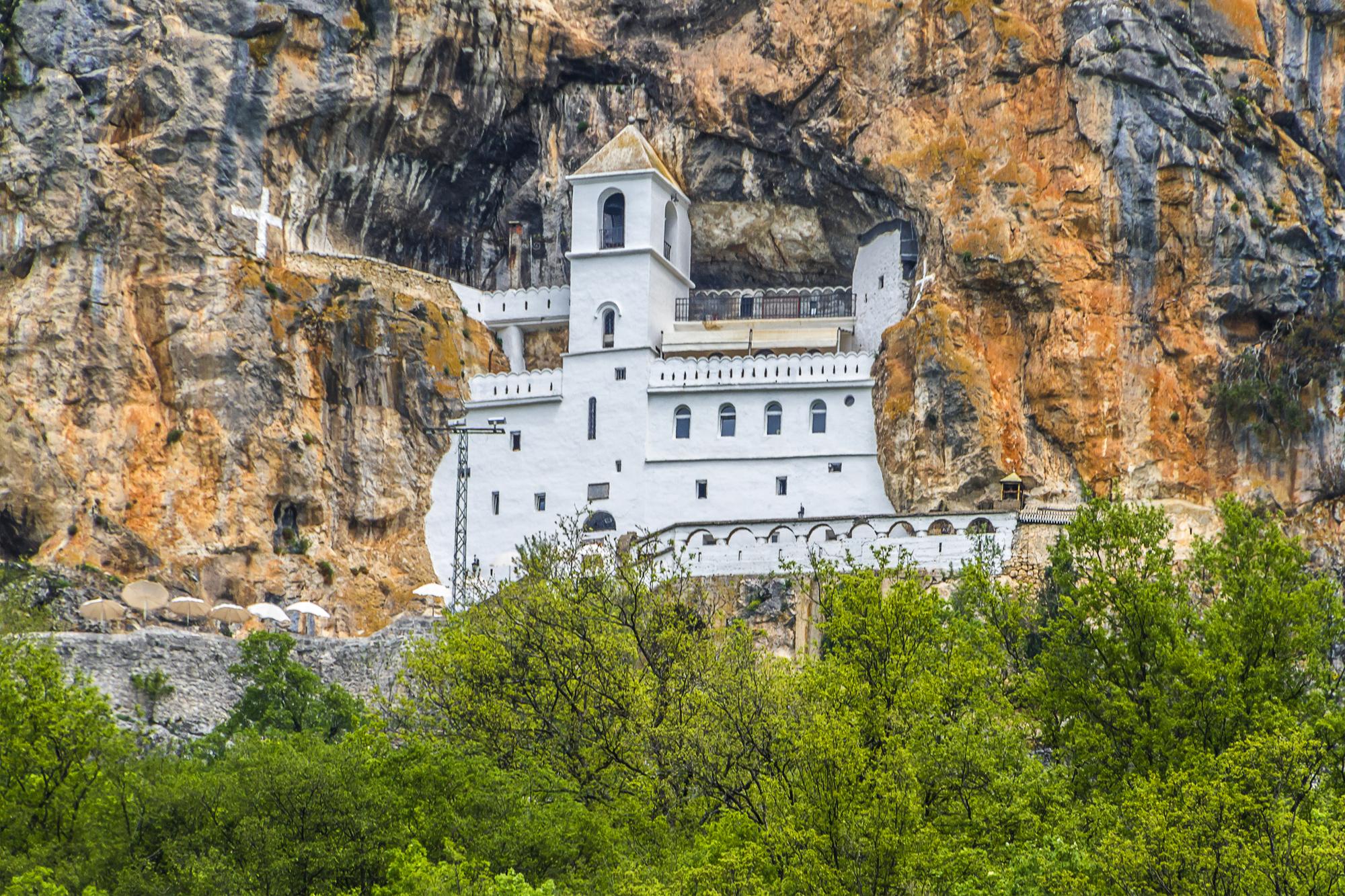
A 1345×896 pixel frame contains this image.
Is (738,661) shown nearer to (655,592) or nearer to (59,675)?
(655,592)

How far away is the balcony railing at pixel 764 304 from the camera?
7994 cm

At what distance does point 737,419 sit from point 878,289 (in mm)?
6858

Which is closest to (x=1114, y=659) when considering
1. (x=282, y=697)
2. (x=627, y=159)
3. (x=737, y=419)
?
(x=282, y=697)

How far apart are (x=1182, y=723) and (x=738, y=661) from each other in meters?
10.1

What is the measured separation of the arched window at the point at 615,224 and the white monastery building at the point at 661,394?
0.23ft

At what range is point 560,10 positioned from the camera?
82188mm

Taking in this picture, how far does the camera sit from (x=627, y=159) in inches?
3110

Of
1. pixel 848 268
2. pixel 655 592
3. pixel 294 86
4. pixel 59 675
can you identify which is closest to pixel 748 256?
pixel 848 268

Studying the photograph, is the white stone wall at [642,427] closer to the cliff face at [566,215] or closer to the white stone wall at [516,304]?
the cliff face at [566,215]

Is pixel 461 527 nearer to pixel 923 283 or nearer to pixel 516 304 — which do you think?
pixel 516 304

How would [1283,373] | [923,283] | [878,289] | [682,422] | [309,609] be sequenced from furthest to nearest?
[878,289], [682,422], [923,283], [1283,373], [309,609]

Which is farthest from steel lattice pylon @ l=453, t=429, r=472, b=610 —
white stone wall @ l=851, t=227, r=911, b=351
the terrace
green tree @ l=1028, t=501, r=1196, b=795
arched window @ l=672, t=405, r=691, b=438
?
green tree @ l=1028, t=501, r=1196, b=795

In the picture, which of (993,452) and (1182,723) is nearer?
(1182,723)

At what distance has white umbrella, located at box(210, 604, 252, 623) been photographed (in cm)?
6712
